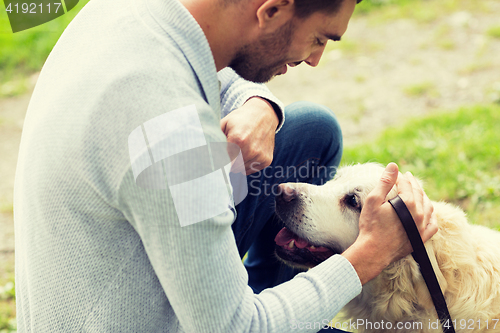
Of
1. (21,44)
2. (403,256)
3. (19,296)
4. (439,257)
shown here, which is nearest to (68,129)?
(19,296)

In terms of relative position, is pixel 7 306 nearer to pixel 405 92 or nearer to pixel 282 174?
pixel 282 174

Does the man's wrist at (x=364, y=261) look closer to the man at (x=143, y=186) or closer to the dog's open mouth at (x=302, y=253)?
the man at (x=143, y=186)

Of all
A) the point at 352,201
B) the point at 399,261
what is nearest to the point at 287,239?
the point at 352,201

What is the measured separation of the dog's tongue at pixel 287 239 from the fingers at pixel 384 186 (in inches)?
22.5

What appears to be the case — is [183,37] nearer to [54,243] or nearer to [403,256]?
[54,243]

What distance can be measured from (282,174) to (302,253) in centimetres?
41

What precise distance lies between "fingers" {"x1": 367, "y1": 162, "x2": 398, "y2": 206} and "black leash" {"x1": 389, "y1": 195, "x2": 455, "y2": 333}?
4 centimetres

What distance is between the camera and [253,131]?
171 cm

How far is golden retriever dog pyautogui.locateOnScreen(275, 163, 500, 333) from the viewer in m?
1.69

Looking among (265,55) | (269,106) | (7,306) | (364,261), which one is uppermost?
(265,55)

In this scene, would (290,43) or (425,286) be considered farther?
(425,286)

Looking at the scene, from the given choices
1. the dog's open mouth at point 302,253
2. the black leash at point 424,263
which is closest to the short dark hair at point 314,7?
the black leash at point 424,263

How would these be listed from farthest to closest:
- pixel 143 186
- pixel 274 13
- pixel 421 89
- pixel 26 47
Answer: pixel 26 47, pixel 421 89, pixel 274 13, pixel 143 186

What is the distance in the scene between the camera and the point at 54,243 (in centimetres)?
120
